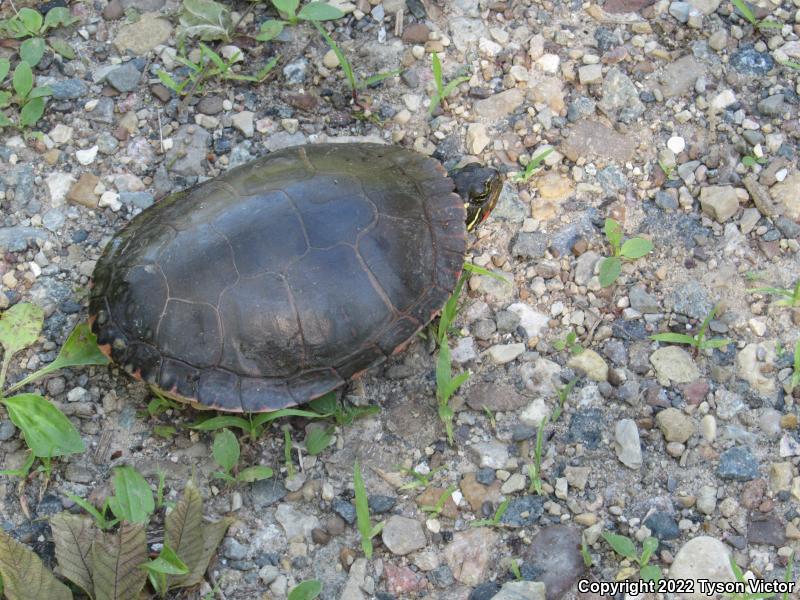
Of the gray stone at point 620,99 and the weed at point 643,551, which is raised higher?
the gray stone at point 620,99

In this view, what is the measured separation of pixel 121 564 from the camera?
11.3 ft

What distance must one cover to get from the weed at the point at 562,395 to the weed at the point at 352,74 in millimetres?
1920

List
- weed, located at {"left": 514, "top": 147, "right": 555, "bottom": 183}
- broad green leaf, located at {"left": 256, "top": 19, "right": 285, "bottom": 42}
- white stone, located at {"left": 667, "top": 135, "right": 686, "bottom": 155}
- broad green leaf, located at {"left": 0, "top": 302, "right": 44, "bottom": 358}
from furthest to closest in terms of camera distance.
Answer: broad green leaf, located at {"left": 256, "top": 19, "right": 285, "bottom": 42}
white stone, located at {"left": 667, "top": 135, "right": 686, "bottom": 155}
weed, located at {"left": 514, "top": 147, "right": 555, "bottom": 183}
broad green leaf, located at {"left": 0, "top": 302, "right": 44, "bottom": 358}

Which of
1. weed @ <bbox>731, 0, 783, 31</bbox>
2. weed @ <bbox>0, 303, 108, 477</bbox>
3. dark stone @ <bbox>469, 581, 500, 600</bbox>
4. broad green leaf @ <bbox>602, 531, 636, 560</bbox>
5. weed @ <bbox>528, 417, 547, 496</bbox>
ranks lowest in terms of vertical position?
dark stone @ <bbox>469, 581, 500, 600</bbox>

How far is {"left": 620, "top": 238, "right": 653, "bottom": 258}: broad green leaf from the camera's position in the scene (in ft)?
14.4

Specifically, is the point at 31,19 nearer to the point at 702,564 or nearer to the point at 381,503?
the point at 381,503

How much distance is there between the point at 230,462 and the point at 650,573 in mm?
1708

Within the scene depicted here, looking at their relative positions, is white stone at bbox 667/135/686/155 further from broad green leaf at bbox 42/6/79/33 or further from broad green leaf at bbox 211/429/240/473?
broad green leaf at bbox 42/6/79/33

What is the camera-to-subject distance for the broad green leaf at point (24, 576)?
3.40m

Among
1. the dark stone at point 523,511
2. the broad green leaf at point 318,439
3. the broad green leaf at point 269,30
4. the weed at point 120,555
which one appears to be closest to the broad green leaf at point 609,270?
the dark stone at point 523,511

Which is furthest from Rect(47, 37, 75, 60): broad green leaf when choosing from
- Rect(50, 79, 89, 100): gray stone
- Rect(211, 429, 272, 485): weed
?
Rect(211, 429, 272, 485): weed

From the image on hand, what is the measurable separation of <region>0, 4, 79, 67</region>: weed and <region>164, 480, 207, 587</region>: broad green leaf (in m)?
2.63

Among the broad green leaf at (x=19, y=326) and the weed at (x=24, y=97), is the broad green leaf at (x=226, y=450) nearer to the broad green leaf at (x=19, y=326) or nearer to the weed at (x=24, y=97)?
the broad green leaf at (x=19, y=326)

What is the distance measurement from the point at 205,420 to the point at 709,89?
123 inches
